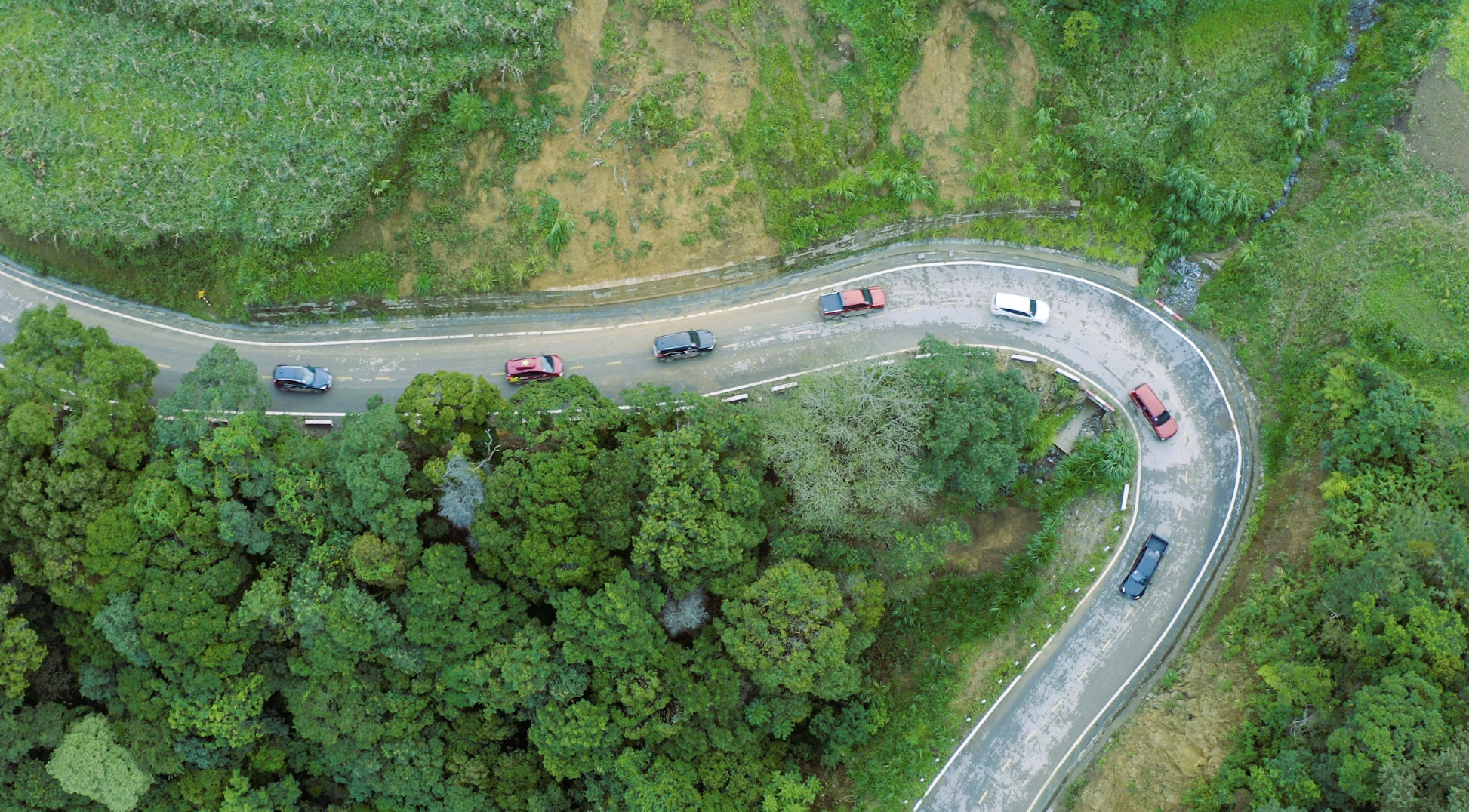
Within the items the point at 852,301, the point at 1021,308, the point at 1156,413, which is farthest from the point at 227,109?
the point at 1156,413

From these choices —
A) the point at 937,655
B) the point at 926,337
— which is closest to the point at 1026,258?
the point at 926,337

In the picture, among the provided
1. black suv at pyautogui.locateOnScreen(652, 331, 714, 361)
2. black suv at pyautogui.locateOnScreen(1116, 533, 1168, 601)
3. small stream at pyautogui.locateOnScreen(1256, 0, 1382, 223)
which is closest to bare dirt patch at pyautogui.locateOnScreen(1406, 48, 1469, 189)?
small stream at pyautogui.locateOnScreen(1256, 0, 1382, 223)

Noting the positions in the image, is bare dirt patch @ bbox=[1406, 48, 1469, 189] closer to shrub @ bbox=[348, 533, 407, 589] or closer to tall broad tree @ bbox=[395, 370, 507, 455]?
tall broad tree @ bbox=[395, 370, 507, 455]

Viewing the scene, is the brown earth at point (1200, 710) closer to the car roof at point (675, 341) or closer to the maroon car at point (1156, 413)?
the maroon car at point (1156, 413)

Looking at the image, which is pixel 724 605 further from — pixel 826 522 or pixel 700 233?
pixel 700 233

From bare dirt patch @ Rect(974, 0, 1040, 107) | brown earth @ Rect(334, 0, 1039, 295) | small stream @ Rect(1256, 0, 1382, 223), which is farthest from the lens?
small stream @ Rect(1256, 0, 1382, 223)

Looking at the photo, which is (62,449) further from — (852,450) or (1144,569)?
(1144,569)
